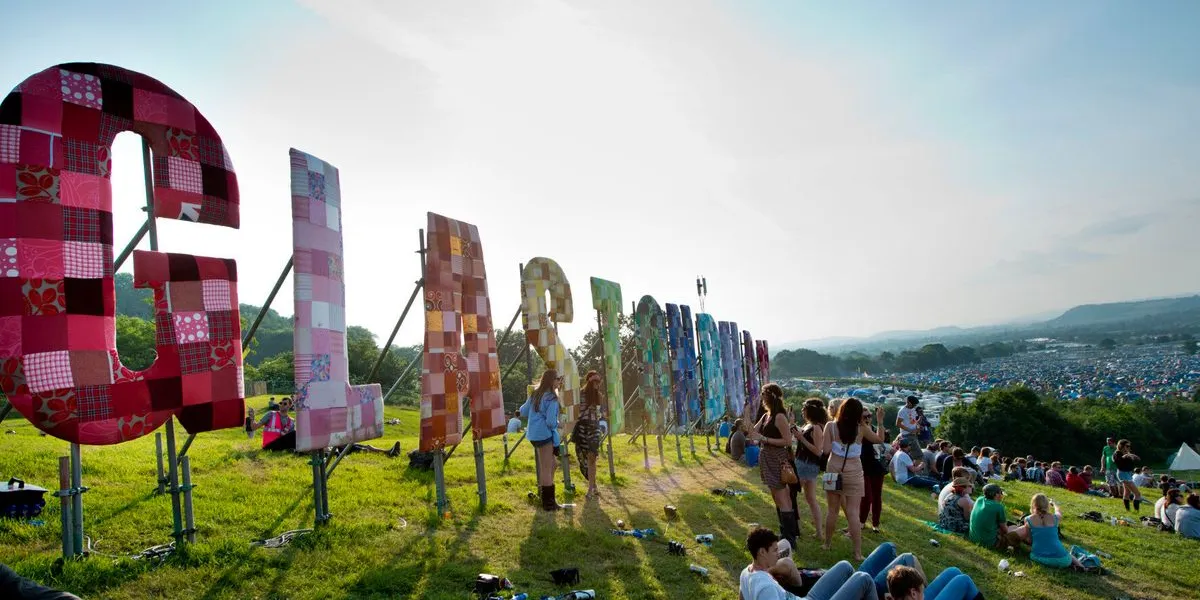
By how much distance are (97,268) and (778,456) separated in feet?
28.4

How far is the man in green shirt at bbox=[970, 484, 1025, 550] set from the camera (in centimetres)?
963

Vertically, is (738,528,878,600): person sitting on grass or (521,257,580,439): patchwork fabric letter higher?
(521,257,580,439): patchwork fabric letter

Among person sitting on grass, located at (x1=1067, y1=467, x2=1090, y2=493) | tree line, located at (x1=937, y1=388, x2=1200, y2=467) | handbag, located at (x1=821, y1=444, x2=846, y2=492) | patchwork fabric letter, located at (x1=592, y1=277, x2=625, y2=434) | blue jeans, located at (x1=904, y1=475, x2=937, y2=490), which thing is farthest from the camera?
tree line, located at (x1=937, y1=388, x2=1200, y2=467)

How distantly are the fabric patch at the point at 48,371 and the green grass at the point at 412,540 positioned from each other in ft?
6.06

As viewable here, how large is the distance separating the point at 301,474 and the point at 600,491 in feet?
19.4

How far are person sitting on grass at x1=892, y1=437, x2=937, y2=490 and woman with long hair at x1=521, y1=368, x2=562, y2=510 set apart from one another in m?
10.1

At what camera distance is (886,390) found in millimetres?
117750

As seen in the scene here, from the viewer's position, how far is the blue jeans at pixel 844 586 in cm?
489

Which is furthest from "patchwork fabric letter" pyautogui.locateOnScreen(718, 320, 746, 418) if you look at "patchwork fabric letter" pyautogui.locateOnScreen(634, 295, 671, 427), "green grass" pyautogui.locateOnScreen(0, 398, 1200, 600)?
"green grass" pyautogui.locateOnScreen(0, 398, 1200, 600)

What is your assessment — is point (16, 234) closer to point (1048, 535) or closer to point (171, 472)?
point (171, 472)

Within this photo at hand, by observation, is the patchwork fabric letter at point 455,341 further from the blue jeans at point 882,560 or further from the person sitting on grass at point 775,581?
the blue jeans at point 882,560

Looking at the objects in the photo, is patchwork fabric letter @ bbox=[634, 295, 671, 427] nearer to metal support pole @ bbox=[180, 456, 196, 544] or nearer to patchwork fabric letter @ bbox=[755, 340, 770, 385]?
metal support pole @ bbox=[180, 456, 196, 544]

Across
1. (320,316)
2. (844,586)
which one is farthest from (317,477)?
(844,586)

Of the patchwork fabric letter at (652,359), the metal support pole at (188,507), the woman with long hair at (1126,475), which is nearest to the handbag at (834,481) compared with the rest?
the metal support pole at (188,507)
